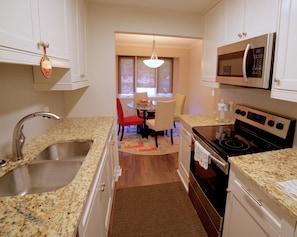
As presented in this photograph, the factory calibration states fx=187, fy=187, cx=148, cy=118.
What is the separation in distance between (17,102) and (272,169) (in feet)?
6.06

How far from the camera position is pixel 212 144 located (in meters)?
1.61

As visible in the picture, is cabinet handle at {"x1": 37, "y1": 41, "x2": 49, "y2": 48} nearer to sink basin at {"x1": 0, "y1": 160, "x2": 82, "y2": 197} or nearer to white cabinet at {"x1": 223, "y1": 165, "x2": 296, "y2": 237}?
sink basin at {"x1": 0, "y1": 160, "x2": 82, "y2": 197}

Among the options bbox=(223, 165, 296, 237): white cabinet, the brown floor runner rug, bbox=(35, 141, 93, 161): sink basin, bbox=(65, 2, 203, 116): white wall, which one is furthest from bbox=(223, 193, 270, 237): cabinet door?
bbox=(65, 2, 203, 116): white wall

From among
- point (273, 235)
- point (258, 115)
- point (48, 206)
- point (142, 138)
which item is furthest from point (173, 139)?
point (48, 206)

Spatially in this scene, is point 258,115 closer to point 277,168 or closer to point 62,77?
point 277,168

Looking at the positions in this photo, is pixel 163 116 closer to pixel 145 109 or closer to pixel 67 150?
pixel 145 109

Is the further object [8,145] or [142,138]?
[142,138]

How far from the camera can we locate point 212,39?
7.47ft

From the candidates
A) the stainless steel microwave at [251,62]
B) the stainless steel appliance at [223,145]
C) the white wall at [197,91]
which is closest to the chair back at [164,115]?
the white wall at [197,91]

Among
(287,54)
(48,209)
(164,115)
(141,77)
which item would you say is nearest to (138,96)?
(141,77)

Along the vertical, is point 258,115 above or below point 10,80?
below

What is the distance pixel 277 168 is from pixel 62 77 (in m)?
1.79

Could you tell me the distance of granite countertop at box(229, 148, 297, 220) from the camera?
0.89 meters

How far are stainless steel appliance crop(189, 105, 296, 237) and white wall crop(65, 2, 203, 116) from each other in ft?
4.07
